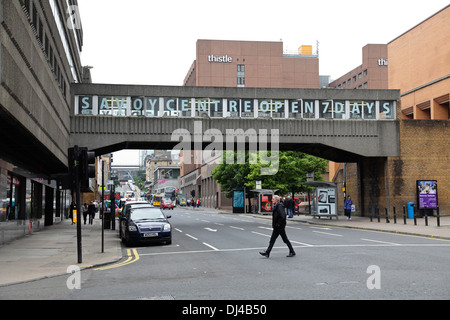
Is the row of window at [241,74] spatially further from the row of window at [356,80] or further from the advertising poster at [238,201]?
the advertising poster at [238,201]

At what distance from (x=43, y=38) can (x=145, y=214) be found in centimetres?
769

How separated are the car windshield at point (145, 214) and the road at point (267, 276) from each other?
12.7 ft

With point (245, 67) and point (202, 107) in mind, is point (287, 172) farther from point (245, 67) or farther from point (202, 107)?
point (245, 67)

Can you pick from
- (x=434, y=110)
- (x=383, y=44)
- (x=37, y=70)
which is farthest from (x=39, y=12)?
(x=383, y=44)

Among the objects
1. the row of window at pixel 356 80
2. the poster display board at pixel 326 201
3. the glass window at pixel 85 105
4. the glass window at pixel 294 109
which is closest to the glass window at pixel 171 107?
the glass window at pixel 85 105

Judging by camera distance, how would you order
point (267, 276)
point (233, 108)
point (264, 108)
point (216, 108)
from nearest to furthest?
point (267, 276) → point (216, 108) → point (233, 108) → point (264, 108)

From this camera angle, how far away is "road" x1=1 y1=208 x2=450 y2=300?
872 cm

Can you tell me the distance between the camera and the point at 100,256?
16.1m

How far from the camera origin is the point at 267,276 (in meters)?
10.8

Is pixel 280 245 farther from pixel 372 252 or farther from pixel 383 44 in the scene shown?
pixel 383 44

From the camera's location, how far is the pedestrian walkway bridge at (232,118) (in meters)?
33.2

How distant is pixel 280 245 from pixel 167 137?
1676 cm

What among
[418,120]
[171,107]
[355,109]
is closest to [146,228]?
→ [171,107]

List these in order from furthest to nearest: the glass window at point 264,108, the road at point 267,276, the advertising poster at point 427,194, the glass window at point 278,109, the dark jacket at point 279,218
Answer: the advertising poster at point 427,194, the glass window at point 278,109, the glass window at point 264,108, the dark jacket at point 279,218, the road at point 267,276
